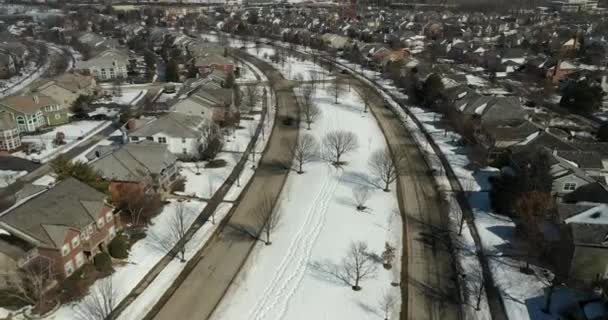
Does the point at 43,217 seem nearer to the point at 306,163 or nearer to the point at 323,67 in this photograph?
the point at 306,163

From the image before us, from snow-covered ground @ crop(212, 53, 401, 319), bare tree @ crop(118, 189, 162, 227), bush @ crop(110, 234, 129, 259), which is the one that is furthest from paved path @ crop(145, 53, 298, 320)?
bare tree @ crop(118, 189, 162, 227)

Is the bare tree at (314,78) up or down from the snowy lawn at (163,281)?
up

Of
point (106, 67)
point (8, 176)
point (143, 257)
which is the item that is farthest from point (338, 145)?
point (106, 67)

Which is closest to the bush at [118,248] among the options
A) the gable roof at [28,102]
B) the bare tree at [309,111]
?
the bare tree at [309,111]

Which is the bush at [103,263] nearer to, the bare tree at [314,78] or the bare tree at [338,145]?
the bare tree at [338,145]

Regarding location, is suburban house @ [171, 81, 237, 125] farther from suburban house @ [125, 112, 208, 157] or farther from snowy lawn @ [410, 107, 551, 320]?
snowy lawn @ [410, 107, 551, 320]

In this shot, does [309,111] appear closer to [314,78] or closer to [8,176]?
[314,78]

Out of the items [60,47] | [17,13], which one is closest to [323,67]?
[60,47]
